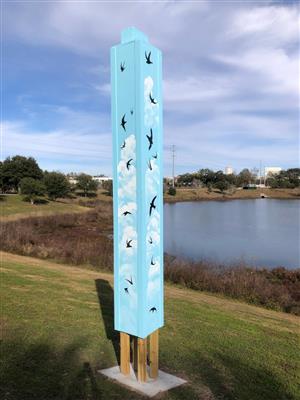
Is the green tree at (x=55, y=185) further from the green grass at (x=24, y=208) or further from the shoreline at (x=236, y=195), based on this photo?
the shoreline at (x=236, y=195)

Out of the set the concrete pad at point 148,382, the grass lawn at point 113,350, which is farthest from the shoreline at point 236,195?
the concrete pad at point 148,382

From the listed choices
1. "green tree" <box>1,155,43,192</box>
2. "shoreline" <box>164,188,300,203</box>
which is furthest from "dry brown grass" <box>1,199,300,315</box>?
"shoreline" <box>164,188,300,203</box>

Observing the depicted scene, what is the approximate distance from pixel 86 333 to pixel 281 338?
298 cm

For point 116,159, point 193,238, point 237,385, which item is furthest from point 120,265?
point 193,238

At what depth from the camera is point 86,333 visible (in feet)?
18.1

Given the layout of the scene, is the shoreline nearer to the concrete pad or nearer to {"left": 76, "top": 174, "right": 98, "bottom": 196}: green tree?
{"left": 76, "top": 174, "right": 98, "bottom": 196}: green tree

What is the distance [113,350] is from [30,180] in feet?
178

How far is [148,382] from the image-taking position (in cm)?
417

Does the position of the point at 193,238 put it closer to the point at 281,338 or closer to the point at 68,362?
the point at 281,338

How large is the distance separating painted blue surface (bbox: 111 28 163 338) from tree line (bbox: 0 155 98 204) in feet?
176

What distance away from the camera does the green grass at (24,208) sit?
45031mm

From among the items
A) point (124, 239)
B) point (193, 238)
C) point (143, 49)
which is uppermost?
point (143, 49)

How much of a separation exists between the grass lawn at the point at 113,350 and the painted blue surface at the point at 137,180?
2.36ft

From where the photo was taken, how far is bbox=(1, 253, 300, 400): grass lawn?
4.02 meters
